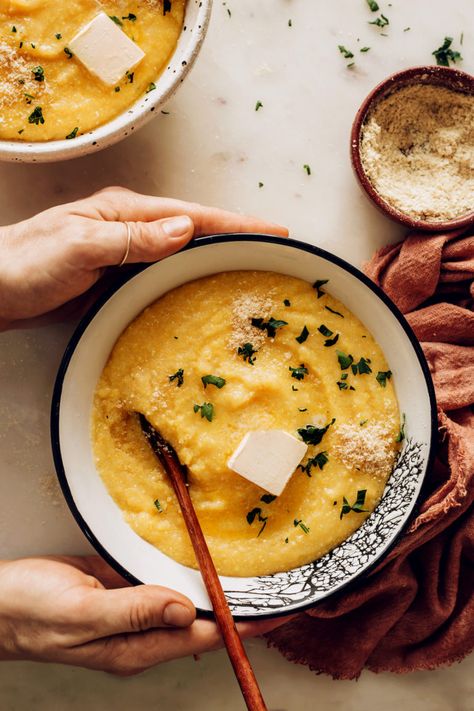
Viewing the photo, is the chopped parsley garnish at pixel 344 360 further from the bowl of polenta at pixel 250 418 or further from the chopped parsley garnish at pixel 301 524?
the chopped parsley garnish at pixel 301 524

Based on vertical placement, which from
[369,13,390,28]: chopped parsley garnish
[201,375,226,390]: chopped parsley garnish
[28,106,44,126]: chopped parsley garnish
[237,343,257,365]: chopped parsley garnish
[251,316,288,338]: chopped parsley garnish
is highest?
[369,13,390,28]: chopped parsley garnish

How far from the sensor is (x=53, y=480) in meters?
2.63

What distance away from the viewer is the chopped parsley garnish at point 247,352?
2.29 m

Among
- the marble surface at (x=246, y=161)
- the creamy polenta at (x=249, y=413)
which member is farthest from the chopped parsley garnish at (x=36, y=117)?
the creamy polenta at (x=249, y=413)

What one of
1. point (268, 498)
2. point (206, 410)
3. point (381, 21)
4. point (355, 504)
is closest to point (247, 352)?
point (206, 410)

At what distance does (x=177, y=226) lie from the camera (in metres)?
2.21

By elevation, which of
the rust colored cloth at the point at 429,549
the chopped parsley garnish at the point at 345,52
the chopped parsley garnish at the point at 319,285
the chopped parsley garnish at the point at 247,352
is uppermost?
the chopped parsley garnish at the point at 345,52

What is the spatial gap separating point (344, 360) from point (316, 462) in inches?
12.5

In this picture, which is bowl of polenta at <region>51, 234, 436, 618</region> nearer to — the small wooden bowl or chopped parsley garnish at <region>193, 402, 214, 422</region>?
chopped parsley garnish at <region>193, 402, 214, 422</region>

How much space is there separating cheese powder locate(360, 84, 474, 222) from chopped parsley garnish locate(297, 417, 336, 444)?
0.78m

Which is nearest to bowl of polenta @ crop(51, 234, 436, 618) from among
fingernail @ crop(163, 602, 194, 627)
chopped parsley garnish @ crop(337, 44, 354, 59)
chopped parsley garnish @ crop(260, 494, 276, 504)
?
chopped parsley garnish @ crop(260, 494, 276, 504)

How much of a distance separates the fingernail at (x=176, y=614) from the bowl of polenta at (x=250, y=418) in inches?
4.8

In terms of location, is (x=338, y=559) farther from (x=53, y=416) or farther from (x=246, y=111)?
(x=246, y=111)

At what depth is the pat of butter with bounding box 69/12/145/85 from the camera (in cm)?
225
